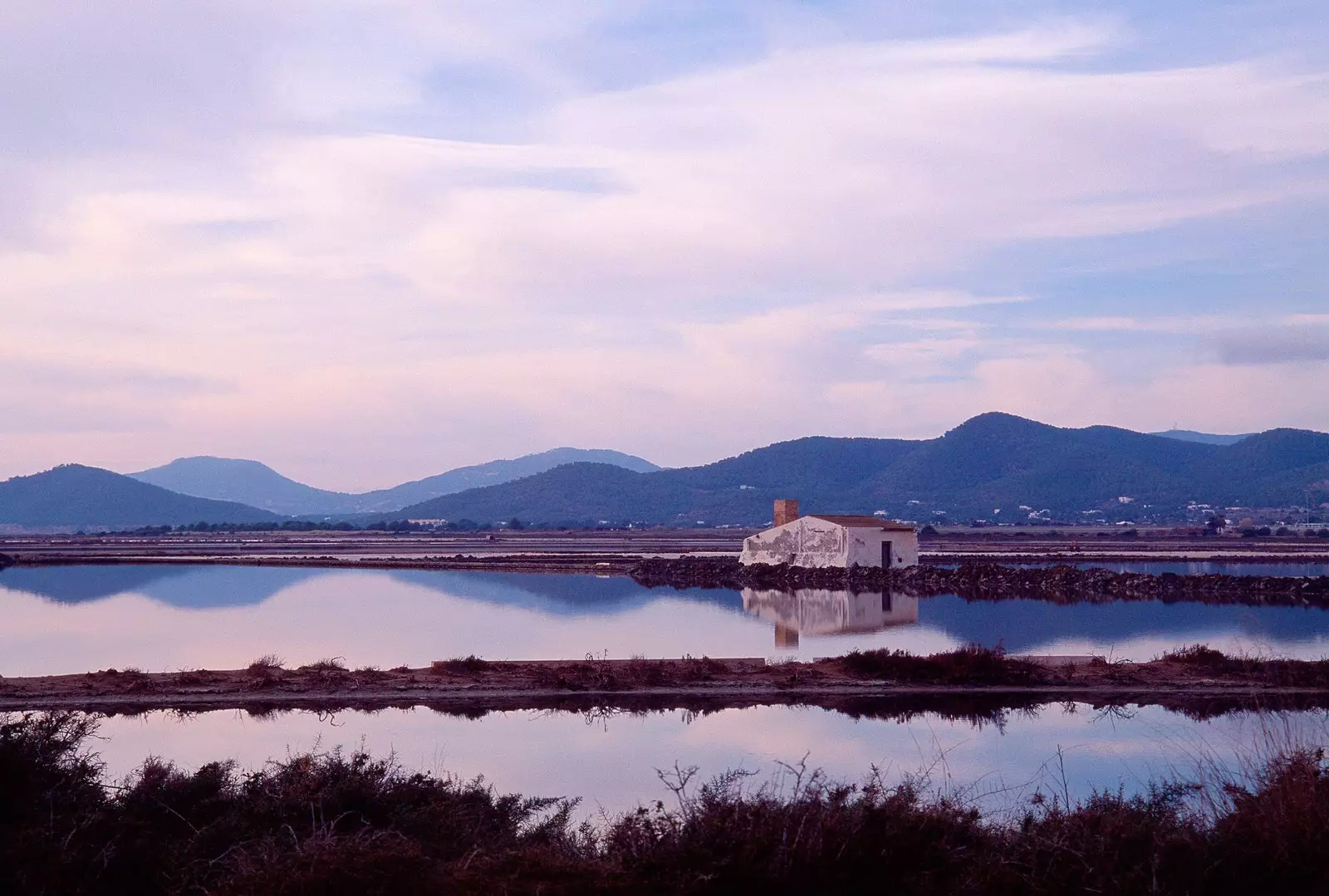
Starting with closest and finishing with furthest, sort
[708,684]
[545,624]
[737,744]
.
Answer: [737,744] < [708,684] < [545,624]

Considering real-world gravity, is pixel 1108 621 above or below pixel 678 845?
below

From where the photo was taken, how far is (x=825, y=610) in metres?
26.4

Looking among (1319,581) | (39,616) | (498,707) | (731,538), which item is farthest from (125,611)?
(731,538)

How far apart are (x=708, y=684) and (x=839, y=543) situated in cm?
2325

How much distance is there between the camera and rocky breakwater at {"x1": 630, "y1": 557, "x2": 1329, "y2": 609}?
3011 centimetres

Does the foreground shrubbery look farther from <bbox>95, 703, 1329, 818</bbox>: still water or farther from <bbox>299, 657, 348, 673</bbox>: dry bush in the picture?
<bbox>299, 657, 348, 673</bbox>: dry bush

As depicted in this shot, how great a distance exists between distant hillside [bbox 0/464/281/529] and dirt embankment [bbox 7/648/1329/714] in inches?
5678

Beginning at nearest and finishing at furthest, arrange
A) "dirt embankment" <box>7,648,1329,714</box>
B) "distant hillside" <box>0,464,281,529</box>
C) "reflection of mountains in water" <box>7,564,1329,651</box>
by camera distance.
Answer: "dirt embankment" <box>7,648,1329,714</box>, "reflection of mountains in water" <box>7,564,1329,651</box>, "distant hillside" <box>0,464,281,529</box>

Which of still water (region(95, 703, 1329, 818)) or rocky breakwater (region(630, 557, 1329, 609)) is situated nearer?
still water (region(95, 703, 1329, 818))

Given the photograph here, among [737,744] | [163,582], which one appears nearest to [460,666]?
[737,744]

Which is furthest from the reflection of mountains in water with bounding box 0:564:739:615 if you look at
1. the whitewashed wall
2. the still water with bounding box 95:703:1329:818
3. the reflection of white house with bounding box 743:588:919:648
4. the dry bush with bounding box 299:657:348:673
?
the still water with bounding box 95:703:1329:818

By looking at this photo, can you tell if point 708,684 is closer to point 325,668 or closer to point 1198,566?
point 325,668

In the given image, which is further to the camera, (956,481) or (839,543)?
(956,481)

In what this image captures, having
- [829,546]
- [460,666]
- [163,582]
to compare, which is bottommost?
[460,666]
